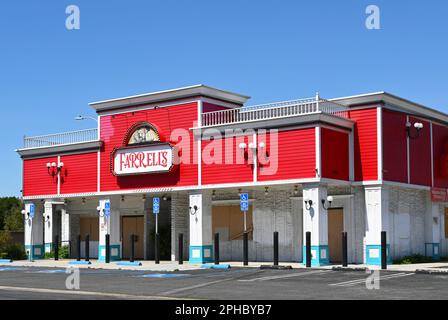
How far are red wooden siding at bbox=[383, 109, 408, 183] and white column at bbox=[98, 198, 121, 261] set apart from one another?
14874mm

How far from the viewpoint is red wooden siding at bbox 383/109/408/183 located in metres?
33.8

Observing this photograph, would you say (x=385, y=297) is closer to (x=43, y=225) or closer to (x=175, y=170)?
(x=175, y=170)

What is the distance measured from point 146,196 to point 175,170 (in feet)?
14.8

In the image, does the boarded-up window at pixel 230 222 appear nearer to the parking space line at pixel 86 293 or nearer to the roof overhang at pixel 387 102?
the roof overhang at pixel 387 102

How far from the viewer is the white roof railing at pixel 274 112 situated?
1300 inches

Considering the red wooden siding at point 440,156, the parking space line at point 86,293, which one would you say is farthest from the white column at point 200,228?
the parking space line at point 86,293

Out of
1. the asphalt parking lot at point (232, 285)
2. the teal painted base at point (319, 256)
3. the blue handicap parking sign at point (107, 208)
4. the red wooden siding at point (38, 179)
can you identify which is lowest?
the asphalt parking lot at point (232, 285)

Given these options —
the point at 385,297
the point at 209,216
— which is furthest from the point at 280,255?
the point at 385,297

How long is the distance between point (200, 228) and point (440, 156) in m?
12.6

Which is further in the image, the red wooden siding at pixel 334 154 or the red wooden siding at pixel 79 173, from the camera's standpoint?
the red wooden siding at pixel 79 173

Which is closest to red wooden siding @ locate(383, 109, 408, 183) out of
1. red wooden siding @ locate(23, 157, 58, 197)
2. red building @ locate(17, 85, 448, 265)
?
red building @ locate(17, 85, 448, 265)

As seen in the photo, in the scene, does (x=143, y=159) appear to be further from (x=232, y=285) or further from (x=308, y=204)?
(x=232, y=285)

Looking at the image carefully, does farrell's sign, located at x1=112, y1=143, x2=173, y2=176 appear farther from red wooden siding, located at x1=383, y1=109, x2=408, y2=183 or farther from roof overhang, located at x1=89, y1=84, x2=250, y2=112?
red wooden siding, located at x1=383, y1=109, x2=408, y2=183

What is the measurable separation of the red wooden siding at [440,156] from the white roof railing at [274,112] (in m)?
6.29
